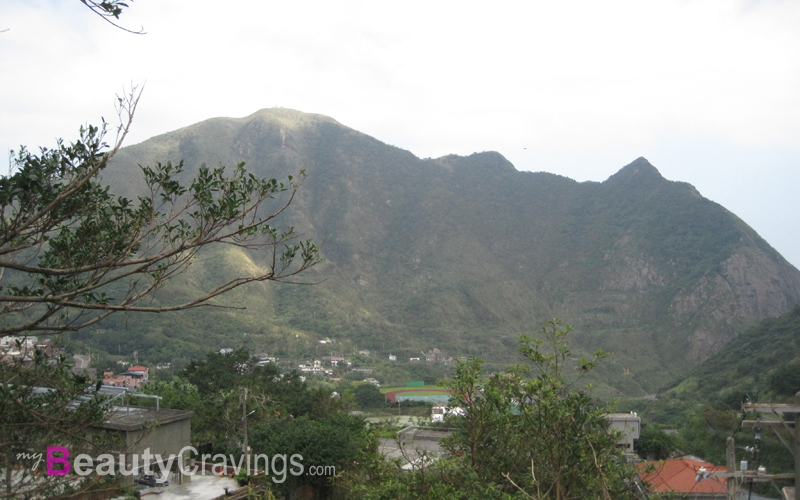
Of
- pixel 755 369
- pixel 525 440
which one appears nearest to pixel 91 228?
pixel 525 440

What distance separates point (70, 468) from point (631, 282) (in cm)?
9039

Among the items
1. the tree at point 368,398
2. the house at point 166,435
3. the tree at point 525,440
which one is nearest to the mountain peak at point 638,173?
the tree at point 368,398

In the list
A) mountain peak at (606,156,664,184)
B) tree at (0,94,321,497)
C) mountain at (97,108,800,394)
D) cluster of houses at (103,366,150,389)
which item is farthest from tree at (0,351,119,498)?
mountain peak at (606,156,664,184)

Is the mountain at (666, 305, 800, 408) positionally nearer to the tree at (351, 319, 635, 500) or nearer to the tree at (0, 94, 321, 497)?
the tree at (351, 319, 635, 500)

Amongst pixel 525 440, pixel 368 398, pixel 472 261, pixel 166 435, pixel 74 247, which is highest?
pixel 74 247

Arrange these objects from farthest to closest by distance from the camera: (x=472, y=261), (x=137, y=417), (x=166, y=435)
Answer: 1. (x=472, y=261)
2. (x=166, y=435)
3. (x=137, y=417)

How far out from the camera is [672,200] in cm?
9794

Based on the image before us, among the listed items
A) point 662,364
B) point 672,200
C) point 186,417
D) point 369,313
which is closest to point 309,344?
point 369,313

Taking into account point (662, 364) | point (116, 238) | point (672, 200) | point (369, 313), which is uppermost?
point (672, 200)

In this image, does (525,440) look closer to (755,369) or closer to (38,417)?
(38,417)

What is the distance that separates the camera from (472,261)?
95.2m

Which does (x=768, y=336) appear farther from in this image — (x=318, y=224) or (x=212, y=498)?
(x=318, y=224)

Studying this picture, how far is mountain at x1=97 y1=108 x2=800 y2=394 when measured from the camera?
64438 mm

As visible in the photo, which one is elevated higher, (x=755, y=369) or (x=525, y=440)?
(x=525, y=440)
